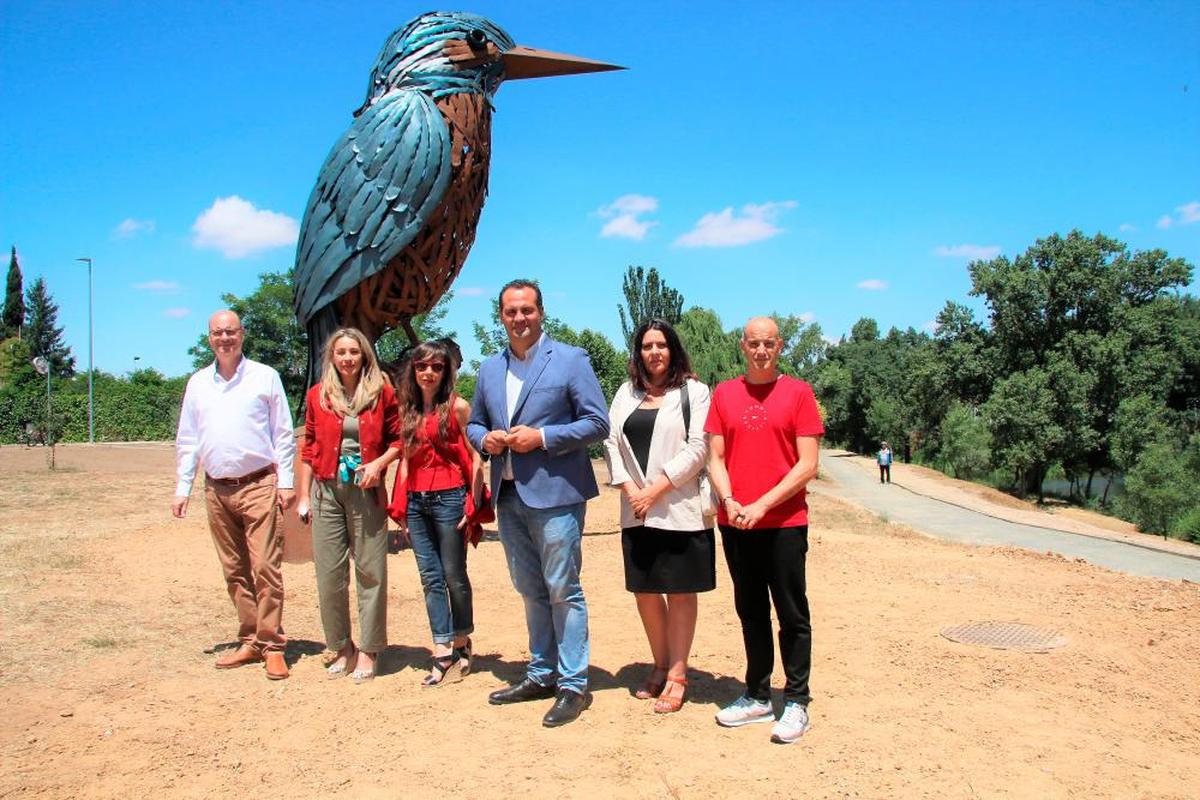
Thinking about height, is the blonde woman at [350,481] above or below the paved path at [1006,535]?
above

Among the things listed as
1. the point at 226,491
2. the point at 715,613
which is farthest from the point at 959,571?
the point at 226,491

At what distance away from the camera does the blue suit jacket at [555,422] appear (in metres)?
3.18

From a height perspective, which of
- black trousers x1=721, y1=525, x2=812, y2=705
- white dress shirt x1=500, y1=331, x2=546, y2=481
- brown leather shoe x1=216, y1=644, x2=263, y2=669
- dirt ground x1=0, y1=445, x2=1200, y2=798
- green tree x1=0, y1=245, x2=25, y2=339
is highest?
green tree x1=0, y1=245, x2=25, y2=339

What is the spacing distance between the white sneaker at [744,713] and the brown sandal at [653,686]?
323 millimetres

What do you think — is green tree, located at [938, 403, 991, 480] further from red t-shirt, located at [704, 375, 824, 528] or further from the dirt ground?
red t-shirt, located at [704, 375, 824, 528]

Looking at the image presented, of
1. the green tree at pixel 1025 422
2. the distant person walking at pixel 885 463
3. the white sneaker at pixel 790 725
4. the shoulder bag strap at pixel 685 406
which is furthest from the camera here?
Answer: the green tree at pixel 1025 422

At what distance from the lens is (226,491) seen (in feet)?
12.8

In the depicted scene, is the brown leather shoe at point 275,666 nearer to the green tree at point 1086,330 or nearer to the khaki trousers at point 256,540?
the khaki trousers at point 256,540

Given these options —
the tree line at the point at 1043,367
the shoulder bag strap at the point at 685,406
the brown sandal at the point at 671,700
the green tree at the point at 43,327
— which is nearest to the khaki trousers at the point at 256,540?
the brown sandal at the point at 671,700

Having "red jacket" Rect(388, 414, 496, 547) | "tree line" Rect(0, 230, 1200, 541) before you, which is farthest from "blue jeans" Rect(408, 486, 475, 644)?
"tree line" Rect(0, 230, 1200, 541)

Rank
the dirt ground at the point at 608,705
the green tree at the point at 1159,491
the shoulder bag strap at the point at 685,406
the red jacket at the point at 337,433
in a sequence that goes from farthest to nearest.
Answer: the green tree at the point at 1159,491 → the red jacket at the point at 337,433 → the shoulder bag strap at the point at 685,406 → the dirt ground at the point at 608,705

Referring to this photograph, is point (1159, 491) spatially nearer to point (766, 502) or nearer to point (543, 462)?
point (766, 502)

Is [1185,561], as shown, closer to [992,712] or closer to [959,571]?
[959,571]

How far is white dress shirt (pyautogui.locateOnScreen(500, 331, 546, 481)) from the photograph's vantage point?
329 centimetres
